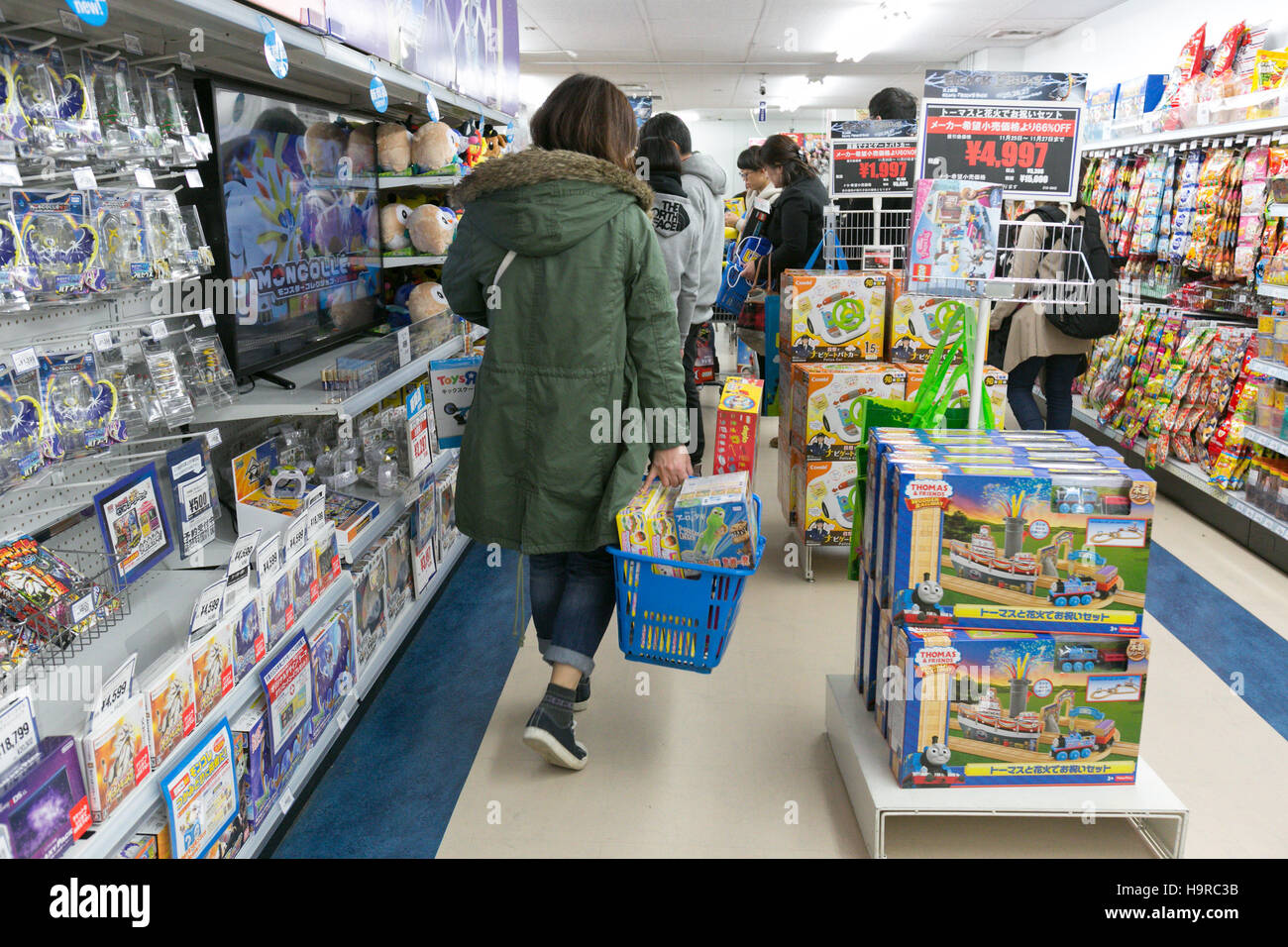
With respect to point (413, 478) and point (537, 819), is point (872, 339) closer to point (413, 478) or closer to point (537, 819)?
point (413, 478)

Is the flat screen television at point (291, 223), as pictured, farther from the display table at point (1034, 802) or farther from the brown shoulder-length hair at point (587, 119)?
the display table at point (1034, 802)

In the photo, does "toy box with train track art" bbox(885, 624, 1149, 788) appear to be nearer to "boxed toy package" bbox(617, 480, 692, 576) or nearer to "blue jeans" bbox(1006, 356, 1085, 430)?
"boxed toy package" bbox(617, 480, 692, 576)

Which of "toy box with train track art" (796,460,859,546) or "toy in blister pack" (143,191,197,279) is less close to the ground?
"toy in blister pack" (143,191,197,279)

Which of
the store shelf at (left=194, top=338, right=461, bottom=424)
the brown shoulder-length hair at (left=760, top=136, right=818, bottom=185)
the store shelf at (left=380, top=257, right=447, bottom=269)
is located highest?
the brown shoulder-length hair at (left=760, top=136, right=818, bottom=185)

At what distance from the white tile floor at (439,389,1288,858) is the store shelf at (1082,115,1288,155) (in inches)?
95.3

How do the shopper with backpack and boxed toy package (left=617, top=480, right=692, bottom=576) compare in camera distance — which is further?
the shopper with backpack

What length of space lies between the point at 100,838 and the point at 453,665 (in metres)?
1.82

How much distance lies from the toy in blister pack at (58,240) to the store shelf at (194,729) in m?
0.73

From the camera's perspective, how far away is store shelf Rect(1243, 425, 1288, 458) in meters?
4.28

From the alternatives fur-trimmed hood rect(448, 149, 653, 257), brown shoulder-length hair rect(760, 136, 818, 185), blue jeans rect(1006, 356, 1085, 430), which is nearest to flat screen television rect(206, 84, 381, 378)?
fur-trimmed hood rect(448, 149, 653, 257)

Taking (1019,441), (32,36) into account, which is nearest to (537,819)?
(1019,441)

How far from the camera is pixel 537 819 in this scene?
2.56m

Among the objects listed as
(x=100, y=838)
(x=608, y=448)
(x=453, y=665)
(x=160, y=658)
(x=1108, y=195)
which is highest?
(x=1108, y=195)

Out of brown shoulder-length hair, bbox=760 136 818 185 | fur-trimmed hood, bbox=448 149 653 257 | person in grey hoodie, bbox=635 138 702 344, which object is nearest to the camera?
fur-trimmed hood, bbox=448 149 653 257
